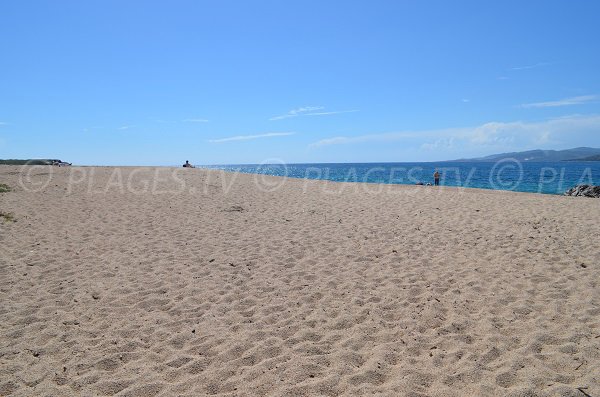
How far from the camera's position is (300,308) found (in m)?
4.90

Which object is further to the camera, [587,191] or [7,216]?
[587,191]

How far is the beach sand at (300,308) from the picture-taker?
11.3 ft

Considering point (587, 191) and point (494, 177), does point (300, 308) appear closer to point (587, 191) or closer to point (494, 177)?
point (587, 191)

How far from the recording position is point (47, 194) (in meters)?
14.4

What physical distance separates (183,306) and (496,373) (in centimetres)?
376

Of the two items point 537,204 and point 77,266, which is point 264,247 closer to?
point 77,266

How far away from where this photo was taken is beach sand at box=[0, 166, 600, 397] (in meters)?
3.45

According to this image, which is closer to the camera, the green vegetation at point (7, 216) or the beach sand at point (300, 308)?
the beach sand at point (300, 308)
